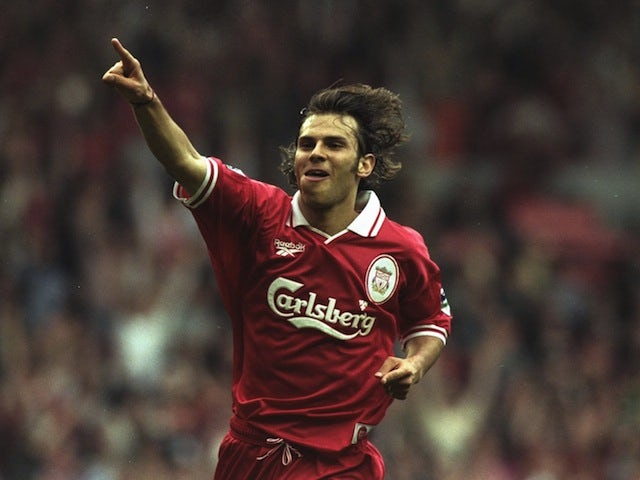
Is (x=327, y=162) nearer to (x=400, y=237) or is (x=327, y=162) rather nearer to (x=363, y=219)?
(x=363, y=219)

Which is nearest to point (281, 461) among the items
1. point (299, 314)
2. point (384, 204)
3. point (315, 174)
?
point (299, 314)

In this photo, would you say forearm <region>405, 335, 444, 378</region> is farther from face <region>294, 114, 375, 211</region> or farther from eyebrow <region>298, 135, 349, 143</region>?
eyebrow <region>298, 135, 349, 143</region>

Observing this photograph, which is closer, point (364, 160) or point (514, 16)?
point (364, 160)

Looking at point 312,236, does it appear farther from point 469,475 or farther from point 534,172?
point 534,172

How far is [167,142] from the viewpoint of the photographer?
4.83 m

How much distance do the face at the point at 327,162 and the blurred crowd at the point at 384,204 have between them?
4.20 metres

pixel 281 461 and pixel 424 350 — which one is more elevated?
pixel 424 350

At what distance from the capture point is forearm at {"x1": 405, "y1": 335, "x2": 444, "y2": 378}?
5.54 m

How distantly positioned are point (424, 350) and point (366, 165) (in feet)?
2.52

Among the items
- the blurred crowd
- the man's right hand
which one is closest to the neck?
the man's right hand

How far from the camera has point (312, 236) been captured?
17.6ft

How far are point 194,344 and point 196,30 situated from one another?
354cm

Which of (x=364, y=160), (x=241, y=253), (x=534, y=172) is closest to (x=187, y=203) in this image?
(x=241, y=253)

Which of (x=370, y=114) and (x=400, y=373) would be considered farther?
(x=370, y=114)
